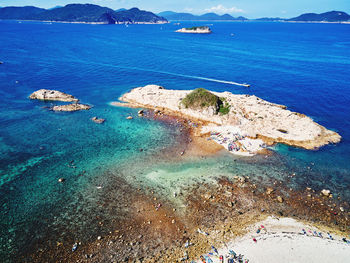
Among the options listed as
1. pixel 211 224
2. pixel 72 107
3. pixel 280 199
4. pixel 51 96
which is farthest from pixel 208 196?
pixel 51 96

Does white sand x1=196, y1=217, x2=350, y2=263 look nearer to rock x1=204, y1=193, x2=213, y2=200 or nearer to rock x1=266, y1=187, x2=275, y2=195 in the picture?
rock x1=266, y1=187, x2=275, y2=195

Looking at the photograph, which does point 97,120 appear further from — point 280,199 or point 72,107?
point 280,199

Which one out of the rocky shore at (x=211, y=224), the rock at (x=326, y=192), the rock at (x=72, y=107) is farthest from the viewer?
the rock at (x=72, y=107)

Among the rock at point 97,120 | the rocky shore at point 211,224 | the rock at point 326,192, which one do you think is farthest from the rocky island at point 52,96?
the rock at point 326,192

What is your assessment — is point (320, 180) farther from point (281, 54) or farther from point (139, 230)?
point (281, 54)

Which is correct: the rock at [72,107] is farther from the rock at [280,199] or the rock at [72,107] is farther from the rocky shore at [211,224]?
the rock at [280,199]

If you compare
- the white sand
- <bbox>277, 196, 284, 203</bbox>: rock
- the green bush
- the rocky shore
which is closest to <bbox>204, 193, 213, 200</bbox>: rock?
the rocky shore

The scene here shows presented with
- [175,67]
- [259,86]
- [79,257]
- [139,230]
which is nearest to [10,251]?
[79,257]
